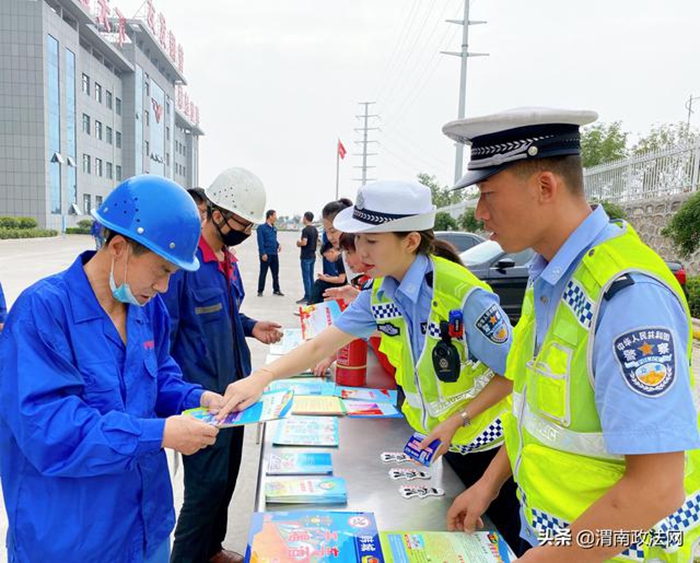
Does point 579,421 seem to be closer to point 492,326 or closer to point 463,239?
point 492,326

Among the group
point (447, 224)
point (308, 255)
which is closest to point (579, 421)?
point (308, 255)

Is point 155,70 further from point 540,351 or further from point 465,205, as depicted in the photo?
point 540,351

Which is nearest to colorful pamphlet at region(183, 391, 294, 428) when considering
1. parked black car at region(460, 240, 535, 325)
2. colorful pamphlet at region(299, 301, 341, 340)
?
colorful pamphlet at region(299, 301, 341, 340)

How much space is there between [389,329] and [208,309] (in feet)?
2.56

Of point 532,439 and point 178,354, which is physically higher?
point 532,439

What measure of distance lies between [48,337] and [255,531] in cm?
69

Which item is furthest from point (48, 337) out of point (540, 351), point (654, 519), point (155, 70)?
point (155, 70)

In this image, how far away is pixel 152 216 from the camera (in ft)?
4.10

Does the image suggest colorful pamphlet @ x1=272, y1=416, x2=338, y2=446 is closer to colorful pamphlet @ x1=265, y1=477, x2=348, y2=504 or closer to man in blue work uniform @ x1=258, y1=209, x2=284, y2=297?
colorful pamphlet @ x1=265, y1=477, x2=348, y2=504

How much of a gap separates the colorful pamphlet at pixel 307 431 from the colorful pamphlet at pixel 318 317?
27.8 inches

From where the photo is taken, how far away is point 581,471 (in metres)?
0.88

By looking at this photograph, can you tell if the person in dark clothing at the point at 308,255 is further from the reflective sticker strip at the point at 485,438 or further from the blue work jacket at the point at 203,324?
the reflective sticker strip at the point at 485,438

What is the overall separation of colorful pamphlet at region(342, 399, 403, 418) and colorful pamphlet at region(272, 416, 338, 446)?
11 centimetres

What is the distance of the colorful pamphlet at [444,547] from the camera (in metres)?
1.21
